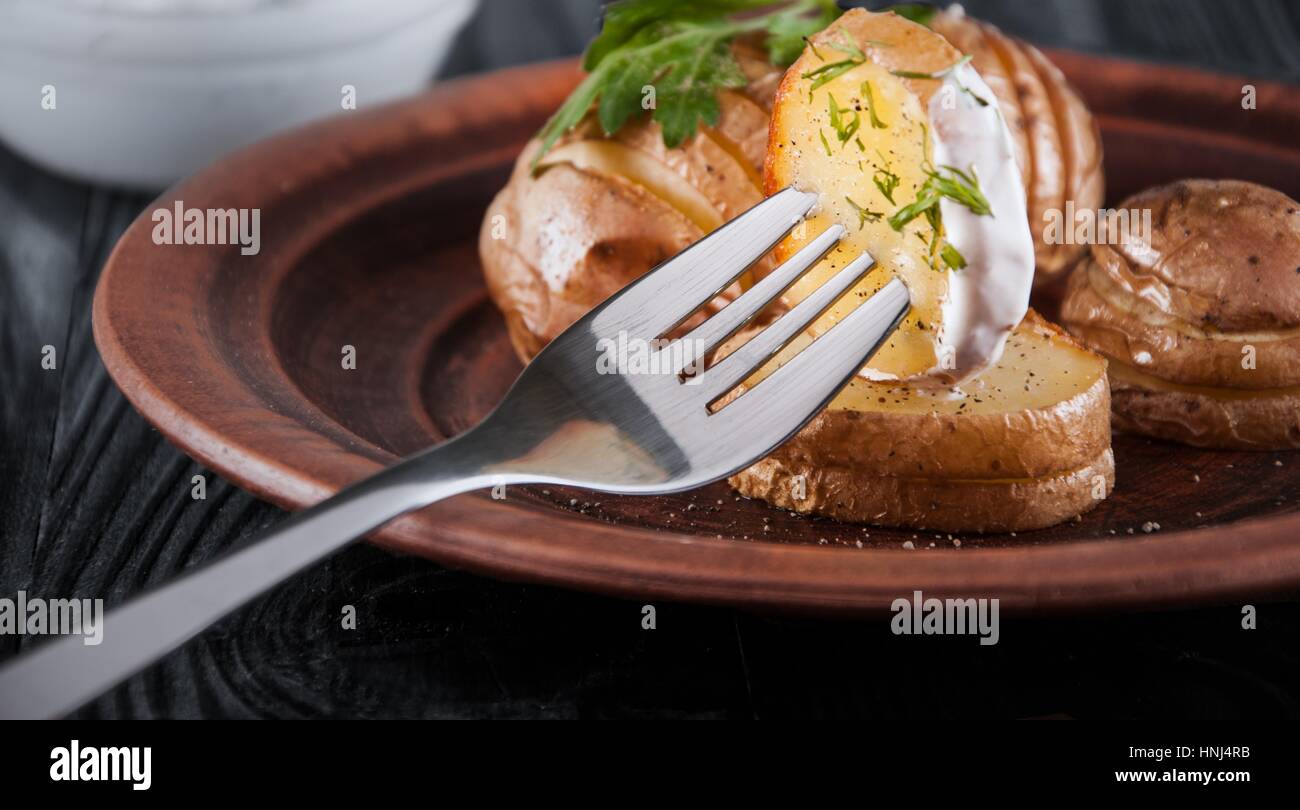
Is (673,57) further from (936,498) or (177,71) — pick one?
(177,71)

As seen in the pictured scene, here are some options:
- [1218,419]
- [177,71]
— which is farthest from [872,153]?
[177,71]

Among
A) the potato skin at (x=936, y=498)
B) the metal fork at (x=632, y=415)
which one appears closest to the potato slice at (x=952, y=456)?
the potato skin at (x=936, y=498)

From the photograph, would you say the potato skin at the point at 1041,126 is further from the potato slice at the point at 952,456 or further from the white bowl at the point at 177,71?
the white bowl at the point at 177,71

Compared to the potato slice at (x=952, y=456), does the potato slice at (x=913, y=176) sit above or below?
above

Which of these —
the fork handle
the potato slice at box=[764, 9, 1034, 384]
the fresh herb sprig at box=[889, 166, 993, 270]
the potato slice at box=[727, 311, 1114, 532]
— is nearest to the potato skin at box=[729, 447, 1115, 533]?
the potato slice at box=[727, 311, 1114, 532]

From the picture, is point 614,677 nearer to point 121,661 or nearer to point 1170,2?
point 121,661

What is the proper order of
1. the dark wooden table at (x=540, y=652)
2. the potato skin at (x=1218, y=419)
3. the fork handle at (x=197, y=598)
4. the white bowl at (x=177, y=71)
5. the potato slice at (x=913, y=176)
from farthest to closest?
the white bowl at (x=177, y=71), the potato skin at (x=1218, y=419), the potato slice at (x=913, y=176), the dark wooden table at (x=540, y=652), the fork handle at (x=197, y=598)

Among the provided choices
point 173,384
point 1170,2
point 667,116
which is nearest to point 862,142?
point 667,116
